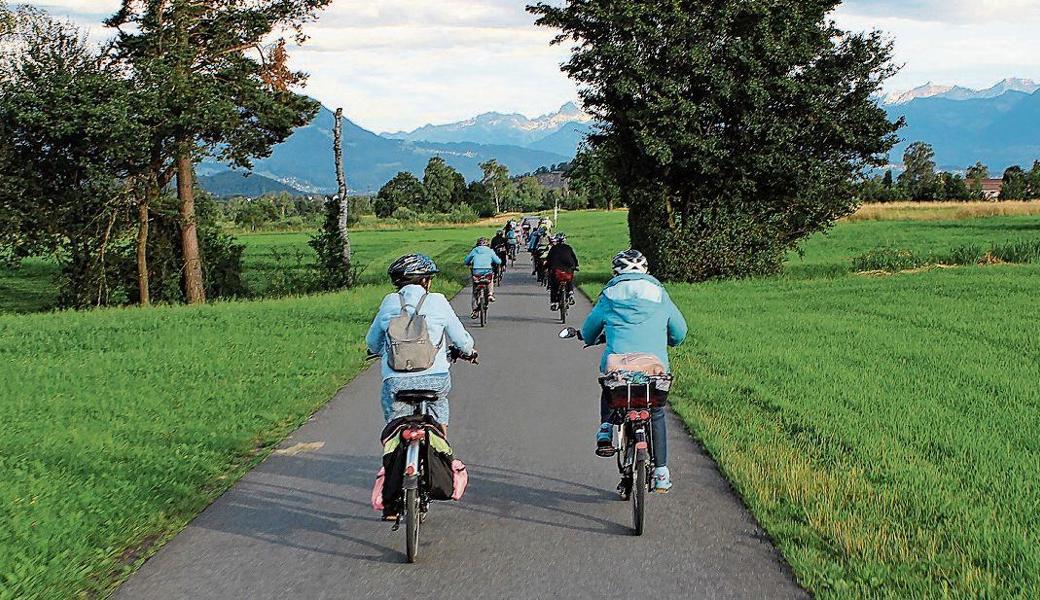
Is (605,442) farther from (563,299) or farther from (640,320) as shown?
(563,299)

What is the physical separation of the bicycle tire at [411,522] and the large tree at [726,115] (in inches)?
895

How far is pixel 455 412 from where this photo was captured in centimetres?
998

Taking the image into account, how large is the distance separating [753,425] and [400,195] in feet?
464

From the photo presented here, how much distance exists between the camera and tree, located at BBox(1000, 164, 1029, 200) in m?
104

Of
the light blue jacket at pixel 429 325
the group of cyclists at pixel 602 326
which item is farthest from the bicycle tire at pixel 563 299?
the light blue jacket at pixel 429 325

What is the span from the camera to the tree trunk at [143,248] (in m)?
31.1

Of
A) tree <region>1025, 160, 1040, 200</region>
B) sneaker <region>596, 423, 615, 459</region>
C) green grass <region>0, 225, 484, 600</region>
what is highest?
tree <region>1025, 160, 1040, 200</region>

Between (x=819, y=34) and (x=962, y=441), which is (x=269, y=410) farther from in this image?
(x=819, y=34)

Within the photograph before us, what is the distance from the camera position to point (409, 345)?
596 cm

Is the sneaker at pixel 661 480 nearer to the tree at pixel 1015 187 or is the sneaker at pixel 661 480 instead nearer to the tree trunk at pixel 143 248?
the tree trunk at pixel 143 248

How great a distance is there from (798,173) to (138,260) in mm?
21195

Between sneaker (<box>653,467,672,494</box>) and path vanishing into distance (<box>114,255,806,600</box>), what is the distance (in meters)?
0.15

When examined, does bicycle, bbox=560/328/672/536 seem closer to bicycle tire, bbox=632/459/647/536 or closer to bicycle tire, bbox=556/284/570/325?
bicycle tire, bbox=632/459/647/536

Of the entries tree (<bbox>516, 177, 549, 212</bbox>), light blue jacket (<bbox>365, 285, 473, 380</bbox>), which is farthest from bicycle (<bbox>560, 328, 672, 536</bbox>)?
tree (<bbox>516, 177, 549, 212</bbox>)
